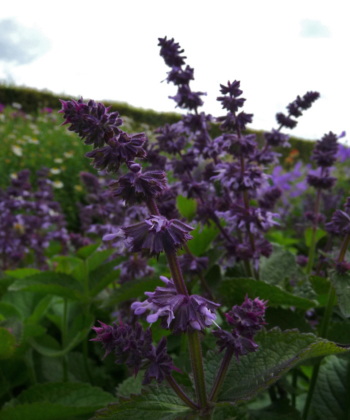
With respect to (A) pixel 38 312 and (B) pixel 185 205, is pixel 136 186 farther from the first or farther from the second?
(A) pixel 38 312

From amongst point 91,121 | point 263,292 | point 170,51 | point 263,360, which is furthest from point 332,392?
point 170,51

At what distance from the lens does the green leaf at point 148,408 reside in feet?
2.62

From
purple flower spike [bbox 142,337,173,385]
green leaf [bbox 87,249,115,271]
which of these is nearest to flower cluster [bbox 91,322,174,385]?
purple flower spike [bbox 142,337,173,385]

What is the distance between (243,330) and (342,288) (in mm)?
448

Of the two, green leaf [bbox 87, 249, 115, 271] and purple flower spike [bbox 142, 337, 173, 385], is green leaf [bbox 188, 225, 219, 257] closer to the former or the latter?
green leaf [bbox 87, 249, 115, 271]

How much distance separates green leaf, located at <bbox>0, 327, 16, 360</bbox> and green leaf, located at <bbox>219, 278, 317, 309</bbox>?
Answer: 29.3 inches

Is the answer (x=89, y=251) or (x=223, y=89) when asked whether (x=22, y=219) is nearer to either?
(x=89, y=251)

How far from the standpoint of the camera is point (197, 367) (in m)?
0.81

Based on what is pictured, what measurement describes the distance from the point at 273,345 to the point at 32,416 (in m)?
0.77

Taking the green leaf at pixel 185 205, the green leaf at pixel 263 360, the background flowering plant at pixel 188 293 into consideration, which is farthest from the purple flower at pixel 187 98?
the green leaf at pixel 263 360

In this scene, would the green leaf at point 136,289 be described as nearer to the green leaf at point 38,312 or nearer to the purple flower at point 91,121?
the green leaf at point 38,312

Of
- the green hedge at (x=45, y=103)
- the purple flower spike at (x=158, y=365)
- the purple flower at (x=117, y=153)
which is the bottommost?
the purple flower spike at (x=158, y=365)

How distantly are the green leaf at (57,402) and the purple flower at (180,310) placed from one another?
587mm

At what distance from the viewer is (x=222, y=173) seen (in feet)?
4.52
